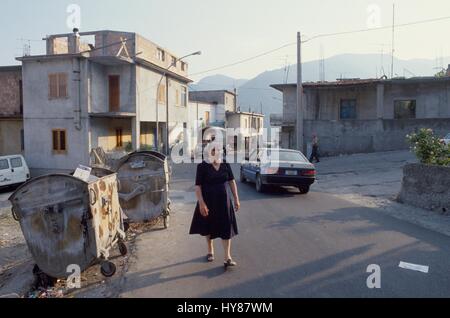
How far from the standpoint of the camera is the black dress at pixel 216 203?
569cm

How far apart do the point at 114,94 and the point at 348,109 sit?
1593 centimetres

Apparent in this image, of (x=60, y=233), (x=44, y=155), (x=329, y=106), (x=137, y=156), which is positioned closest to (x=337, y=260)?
(x=60, y=233)

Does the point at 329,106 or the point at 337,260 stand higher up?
the point at 329,106

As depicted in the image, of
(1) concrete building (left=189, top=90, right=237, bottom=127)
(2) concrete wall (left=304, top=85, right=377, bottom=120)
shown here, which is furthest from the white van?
(1) concrete building (left=189, top=90, right=237, bottom=127)

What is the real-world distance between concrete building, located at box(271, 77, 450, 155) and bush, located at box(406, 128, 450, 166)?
15563 millimetres

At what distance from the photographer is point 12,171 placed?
19875mm

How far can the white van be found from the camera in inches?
768

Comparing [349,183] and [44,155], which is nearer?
[349,183]

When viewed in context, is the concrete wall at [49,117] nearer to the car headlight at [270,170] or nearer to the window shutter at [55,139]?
the window shutter at [55,139]

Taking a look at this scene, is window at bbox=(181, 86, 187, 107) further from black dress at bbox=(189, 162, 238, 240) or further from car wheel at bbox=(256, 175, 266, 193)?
black dress at bbox=(189, 162, 238, 240)

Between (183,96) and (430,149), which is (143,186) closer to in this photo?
(430,149)

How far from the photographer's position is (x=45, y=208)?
5348 mm
